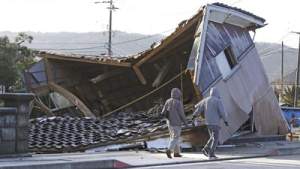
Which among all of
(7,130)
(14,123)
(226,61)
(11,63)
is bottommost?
(7,130)

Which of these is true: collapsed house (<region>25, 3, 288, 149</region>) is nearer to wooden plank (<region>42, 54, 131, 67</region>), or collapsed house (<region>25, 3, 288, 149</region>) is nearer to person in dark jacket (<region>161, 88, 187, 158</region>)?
wooden plank (<region>42, 54, 131, 67</region>)

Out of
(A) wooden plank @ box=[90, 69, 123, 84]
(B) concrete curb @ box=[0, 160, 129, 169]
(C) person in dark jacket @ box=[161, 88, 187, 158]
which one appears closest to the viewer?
(B) concrete curb @ box=[0, 160, 129, 169]

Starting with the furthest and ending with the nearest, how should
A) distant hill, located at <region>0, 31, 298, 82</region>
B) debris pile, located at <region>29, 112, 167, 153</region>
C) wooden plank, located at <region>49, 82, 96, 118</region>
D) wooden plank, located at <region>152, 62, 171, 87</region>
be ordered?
distant hill, located at <region>0, 31, 298, 82</region>
wooden plank, located at <region>49, 82, 96, 118</region>
wooden plank, located at <region>152, 62, 171, 87</region>
debris pile, located at <region>29, 112, 167, 153</region>

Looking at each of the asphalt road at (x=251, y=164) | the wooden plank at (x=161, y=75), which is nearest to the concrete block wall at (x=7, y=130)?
the asphalt road at (x=251, y=164)

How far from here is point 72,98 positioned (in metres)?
26.8

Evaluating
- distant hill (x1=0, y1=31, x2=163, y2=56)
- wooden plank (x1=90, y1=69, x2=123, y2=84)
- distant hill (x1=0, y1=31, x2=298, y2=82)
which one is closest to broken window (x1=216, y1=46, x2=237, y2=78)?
wooden plank (x1=90, y1=69, x2=123, y2=84)

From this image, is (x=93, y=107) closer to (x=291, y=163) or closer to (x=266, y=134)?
(x=266, y=134)

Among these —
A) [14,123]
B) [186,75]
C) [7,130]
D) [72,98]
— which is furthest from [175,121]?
[72,98]

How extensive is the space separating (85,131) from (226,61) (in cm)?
551

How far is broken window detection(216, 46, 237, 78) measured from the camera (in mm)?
22016

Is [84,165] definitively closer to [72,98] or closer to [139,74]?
[139,74]

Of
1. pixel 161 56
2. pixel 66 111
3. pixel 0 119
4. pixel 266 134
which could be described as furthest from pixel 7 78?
pixel 0 119

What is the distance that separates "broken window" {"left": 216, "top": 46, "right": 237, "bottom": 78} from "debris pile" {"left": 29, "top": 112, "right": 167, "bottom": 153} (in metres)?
2.68

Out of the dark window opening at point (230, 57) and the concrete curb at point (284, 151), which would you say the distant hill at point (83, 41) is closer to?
the dark window opening at point (230, 57)
